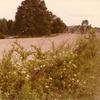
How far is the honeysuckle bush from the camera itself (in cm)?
698

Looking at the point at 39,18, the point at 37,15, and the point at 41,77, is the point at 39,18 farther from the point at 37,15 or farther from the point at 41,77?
the point at 41,77

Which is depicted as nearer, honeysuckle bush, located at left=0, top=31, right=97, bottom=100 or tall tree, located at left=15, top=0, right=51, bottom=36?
honeysuckle bush, located at left=0, top=31, right=97, bottom=100

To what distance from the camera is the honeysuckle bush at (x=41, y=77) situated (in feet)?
22.9

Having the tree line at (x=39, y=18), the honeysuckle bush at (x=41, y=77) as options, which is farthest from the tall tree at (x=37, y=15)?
the honeysuckle bush at (x=41, y=77)

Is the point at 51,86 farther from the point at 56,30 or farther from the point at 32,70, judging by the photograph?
the point at 56,30

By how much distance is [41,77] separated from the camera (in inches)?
300

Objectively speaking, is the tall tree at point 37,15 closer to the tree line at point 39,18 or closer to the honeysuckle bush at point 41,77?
the tree line at point 39,18

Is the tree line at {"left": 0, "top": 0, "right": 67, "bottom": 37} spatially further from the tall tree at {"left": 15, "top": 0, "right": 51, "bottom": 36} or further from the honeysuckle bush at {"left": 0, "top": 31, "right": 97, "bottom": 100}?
the honeysuckle bush at {"left": 0, "top": 31, "right": 97, "bottom": 100}

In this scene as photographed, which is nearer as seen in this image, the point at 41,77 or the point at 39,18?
the point at 41,77

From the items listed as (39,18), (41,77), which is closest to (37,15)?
(39,18)

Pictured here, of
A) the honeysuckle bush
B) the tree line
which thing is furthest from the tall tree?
the honeysuckle bush

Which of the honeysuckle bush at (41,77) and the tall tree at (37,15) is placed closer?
the honeysuckle bush at (41,77)

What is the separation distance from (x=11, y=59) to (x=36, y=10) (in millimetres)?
A: 29084

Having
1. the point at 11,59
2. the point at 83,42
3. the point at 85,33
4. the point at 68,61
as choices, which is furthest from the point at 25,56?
the point at 85,33
